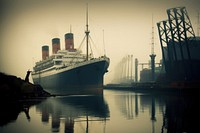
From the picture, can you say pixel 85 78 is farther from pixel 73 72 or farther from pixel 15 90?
pixel 15 90

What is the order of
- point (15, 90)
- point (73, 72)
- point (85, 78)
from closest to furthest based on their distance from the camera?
point (15, 90) < point (85, 78) < point (73, 72)

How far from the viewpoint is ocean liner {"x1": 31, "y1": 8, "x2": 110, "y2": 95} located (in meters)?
72.9

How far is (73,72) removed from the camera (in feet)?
244

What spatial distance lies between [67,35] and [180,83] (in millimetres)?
39260

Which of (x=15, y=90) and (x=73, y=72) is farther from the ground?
(x=73, y=72)

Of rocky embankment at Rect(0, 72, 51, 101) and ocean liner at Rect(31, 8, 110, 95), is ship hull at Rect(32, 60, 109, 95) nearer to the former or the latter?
ocean liner at Rect(31, 8, 110, 95)

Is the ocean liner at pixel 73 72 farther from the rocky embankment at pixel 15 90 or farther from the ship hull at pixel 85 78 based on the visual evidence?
the rocky embankment at pixel 15 90

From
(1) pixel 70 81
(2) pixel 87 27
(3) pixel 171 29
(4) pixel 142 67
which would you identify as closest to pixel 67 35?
(2) pixel 87 27

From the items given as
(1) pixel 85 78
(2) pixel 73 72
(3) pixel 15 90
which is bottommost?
(3) pixel 15 90

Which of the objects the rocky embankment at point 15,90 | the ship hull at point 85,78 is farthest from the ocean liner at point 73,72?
the rocky embankment at point 15,90

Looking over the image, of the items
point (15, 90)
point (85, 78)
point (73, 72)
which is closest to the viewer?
point (15, 90)

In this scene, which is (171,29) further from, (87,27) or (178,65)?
(87,27)

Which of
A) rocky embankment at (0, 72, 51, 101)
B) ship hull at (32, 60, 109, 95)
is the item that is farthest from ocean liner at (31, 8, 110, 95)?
rocky embankment at (0, 72, 51, 101)

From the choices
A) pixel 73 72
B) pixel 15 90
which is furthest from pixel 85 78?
pixel 15 90
